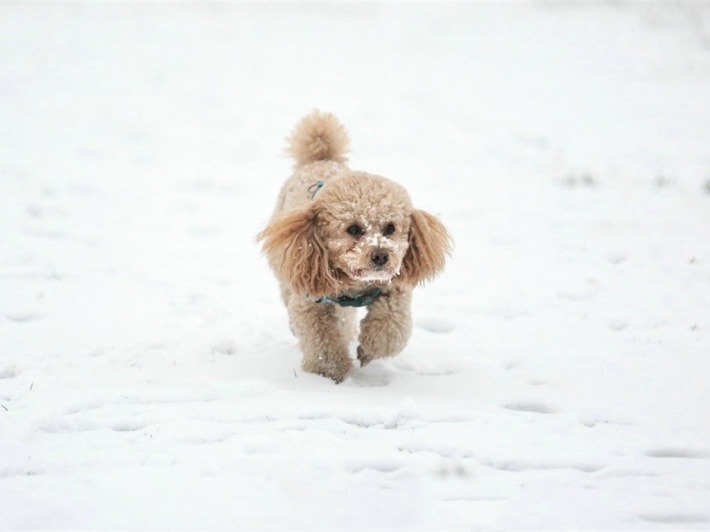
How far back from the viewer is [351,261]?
10.3ft

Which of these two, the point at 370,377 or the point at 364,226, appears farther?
the point at 370,377

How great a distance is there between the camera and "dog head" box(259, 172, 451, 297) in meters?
3.16

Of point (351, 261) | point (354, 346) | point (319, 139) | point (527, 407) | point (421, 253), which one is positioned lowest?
point (527, 407)

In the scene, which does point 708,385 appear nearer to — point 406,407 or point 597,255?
point 406,407

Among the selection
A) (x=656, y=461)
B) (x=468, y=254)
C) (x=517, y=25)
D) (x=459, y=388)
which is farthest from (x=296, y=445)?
(x=517, y=25)

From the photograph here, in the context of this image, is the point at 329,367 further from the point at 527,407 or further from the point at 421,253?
the point at 527,407

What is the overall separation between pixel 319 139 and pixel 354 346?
1586mm

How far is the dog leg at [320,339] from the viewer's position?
138 inches

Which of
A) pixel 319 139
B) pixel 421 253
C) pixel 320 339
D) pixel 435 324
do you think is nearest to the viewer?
pixel 421 253

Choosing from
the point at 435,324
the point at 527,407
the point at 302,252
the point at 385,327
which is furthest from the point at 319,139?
the point at 527,407

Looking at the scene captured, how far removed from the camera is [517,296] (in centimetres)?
491

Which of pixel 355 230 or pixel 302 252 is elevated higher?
pixel 355 230

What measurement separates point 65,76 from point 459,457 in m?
12.1

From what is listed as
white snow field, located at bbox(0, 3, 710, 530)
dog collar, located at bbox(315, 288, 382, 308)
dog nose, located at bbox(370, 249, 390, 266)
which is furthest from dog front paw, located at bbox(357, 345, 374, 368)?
dog nose, located at bbox(370, 249, 390, 266)
